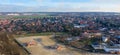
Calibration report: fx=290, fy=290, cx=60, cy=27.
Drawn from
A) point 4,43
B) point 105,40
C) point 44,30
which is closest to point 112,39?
point 105,40

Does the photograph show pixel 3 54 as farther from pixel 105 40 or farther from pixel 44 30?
pixel 44 30

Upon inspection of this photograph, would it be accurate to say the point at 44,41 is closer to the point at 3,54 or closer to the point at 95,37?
the point at 95,37

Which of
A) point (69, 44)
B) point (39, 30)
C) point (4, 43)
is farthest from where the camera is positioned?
point (39, 30)

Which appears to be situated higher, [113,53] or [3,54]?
[3,54]

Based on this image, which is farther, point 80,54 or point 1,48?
point 80,54

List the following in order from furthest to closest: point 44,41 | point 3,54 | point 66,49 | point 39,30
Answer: point 39,30, point 44,41, point 66,49, point 3,54

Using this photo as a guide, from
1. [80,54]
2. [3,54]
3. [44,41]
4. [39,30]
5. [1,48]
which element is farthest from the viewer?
[39,30]

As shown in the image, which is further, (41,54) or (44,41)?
(44,41)

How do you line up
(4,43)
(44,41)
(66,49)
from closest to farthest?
(4,43) → (66,49) → (44,41)

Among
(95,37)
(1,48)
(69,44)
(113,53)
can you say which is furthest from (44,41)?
(1,48)
